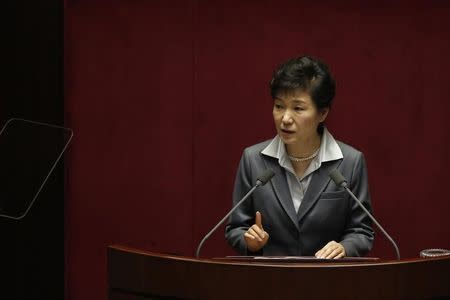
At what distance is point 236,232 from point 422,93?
0.99 meters

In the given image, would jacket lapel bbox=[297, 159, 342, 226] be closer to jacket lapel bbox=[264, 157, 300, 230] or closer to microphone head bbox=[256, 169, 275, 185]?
jacket lapel bbox=[264, 157, 300, 230]

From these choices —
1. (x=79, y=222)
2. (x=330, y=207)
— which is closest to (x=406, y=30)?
(x=330, y=207)

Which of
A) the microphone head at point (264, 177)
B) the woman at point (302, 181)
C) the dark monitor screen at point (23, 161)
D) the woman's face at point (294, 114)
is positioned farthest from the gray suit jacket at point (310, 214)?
the dark monitor screen at point (23, 161)

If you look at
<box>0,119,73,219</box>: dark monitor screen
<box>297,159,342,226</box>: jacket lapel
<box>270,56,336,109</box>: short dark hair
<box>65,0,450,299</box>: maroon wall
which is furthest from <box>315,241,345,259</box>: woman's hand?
<box>65,0,450,299</box>: maroon wall

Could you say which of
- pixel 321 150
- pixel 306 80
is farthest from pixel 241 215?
pixel 306 80

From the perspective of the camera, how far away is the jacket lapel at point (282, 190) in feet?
5.44

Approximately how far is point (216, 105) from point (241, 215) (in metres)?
0.72

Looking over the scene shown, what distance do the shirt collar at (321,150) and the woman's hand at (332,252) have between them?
29cm

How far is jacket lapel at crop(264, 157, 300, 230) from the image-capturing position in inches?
65.3

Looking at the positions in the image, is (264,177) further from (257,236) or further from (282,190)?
(282,190)

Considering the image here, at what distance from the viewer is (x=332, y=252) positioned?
1.43 meters

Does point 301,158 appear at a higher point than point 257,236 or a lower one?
higher

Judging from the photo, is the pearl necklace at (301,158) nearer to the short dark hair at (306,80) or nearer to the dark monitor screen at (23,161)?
the short dark hair at (306,80)

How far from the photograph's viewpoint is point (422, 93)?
92.4 inches
